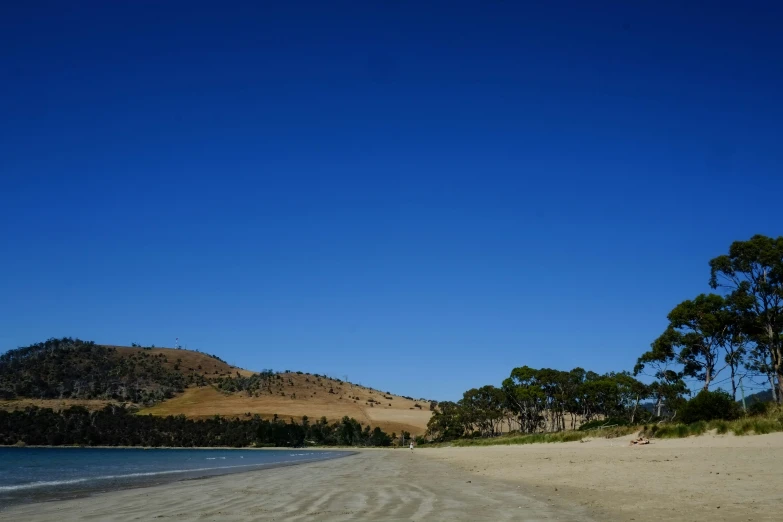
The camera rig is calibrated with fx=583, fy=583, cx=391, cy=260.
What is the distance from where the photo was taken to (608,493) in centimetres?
1330

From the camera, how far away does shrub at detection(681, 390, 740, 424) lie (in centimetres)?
3378

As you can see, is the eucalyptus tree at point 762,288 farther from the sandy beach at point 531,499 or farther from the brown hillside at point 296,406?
the brown hillside at point 296,406

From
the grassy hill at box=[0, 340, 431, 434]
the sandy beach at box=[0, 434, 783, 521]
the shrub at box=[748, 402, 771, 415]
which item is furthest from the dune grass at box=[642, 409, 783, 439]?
the grassy hill at box=[0, 340, 431, 434]

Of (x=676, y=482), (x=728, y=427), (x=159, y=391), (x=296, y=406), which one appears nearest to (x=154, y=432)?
(x=159, y=391)

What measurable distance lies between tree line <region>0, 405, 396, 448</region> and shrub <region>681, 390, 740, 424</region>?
104 meters

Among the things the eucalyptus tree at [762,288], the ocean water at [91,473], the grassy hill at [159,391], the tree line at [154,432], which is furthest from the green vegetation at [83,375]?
the eucalyptus tree at [762,288]

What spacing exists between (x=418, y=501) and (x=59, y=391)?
579 ft

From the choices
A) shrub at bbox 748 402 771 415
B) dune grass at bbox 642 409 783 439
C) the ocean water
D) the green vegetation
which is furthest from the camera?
the green vegetation

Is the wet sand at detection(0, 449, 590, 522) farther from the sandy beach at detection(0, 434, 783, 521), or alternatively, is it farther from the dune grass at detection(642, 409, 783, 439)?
the dune grass at detection(642, 409, 783, 439)

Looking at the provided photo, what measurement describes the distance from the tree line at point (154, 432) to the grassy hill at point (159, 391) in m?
14.2

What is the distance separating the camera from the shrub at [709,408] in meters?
33.8

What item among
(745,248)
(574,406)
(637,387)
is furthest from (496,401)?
(745,248)

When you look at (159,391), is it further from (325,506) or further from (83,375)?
(325,506)

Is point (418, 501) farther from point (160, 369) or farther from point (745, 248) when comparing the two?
point (160, 369)
